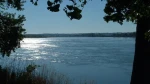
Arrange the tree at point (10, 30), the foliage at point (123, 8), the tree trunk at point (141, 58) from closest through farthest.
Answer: the foliage at point (123, 8) < the tree trunk at point (141, 58) < the tree at point (10, 30)

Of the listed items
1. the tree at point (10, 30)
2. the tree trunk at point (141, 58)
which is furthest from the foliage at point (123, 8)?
the tree at point (10, 30)

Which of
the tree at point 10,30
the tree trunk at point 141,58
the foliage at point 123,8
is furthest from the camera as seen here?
the tree at point 10,30

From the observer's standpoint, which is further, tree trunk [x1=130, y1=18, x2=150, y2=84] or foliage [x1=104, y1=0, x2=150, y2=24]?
tree trunk [x1=130, y1=18, x2=150, y2=84]

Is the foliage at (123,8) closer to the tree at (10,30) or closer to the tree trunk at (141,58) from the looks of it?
the tree trunk at (141,58)

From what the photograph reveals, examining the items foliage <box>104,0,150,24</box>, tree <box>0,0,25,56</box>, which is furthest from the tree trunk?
tree <box>0,0,25,56</box>

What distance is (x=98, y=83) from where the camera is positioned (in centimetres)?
2330

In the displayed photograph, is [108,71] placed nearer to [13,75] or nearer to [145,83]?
[13,75]

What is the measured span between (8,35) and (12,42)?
420 mm

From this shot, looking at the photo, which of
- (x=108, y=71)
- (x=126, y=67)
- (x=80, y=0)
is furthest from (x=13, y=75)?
(x=126, y=67)

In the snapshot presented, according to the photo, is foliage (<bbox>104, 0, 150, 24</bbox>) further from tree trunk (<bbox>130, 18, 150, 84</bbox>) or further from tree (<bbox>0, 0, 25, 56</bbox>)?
tree (<bbox>0, 0, 25, 56</bbox>)

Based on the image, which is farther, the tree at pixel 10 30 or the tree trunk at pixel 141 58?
the tree at pixel 10 30

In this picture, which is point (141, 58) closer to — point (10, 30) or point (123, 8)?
point (123, 8)

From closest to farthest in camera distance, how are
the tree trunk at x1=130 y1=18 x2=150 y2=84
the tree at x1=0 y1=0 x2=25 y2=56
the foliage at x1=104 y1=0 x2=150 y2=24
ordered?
the foliage at x1=104 y1=0 x2=150 y2=24, the tree trunk at x1=130 y1=18 x2=150 y2=84, the tree at x1=0 y1=0 x2=25 y2=56

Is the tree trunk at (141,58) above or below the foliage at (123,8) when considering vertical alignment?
below
